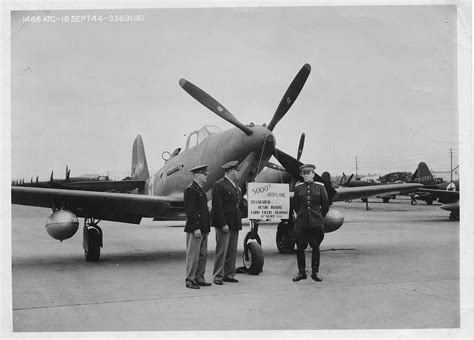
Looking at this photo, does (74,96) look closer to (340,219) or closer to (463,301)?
(340,219)

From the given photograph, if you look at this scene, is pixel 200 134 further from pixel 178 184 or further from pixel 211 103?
pixel 211 103

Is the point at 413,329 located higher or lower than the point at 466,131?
lower

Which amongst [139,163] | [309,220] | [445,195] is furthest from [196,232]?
[445,195]

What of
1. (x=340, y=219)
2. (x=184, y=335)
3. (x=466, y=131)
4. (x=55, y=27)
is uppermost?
(x=55, y=27)

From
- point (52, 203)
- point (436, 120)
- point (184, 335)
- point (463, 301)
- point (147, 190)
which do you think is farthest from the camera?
point (147, 190)

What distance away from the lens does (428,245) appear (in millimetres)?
9898

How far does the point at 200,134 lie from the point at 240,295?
411 centimetres

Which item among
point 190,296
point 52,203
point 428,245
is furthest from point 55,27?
point 428,245

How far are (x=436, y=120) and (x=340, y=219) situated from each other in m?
2.58

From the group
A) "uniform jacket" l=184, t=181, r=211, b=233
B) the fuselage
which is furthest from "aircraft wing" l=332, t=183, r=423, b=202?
"uniform jacket" l=184, t=181, r=211, b=233

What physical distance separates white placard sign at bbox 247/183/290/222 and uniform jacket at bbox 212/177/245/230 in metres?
0.21

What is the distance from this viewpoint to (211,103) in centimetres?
733

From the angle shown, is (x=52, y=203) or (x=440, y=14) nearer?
(x=440, y=14)

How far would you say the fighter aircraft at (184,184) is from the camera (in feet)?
24.1
